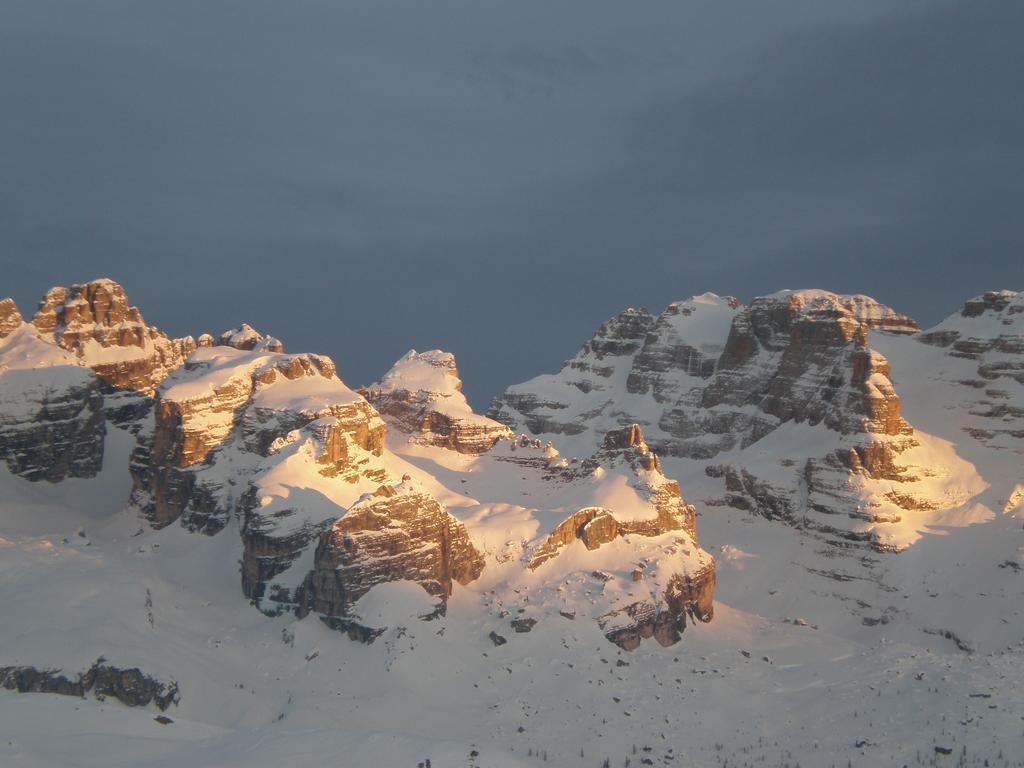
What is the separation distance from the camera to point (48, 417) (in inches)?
3295

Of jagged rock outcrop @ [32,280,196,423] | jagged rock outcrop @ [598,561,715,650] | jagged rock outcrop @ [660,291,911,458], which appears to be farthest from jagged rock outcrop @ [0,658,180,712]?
jagged rock outcrop @ [660,291,911,458]

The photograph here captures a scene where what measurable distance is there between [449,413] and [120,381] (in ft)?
101

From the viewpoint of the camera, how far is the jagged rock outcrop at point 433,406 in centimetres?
9131

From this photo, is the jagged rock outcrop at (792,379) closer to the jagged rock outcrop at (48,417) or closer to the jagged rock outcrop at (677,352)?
the jagged rock outcrop at (677,352)

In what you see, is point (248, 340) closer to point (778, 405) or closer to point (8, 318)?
point (8, 318)

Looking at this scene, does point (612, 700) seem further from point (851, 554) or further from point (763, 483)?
point (763, 483)

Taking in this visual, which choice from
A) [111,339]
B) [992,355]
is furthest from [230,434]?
[992,355]

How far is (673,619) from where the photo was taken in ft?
222

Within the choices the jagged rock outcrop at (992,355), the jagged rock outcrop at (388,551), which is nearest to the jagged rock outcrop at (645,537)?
the jagged rock outcrop at (388,551)

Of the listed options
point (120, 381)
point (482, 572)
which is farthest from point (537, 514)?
point (120, 381)

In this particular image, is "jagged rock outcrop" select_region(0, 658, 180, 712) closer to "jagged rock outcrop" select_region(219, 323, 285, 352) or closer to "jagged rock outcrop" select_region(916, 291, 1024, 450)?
"jagged rock outcrop" select_region(219, 323, 285, 352)

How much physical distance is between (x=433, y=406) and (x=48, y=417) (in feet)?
107

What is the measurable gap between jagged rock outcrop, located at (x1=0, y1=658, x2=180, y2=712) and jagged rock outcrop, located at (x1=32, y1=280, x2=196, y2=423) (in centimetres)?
4959

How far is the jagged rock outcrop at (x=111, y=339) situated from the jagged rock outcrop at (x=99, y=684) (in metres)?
49.6
